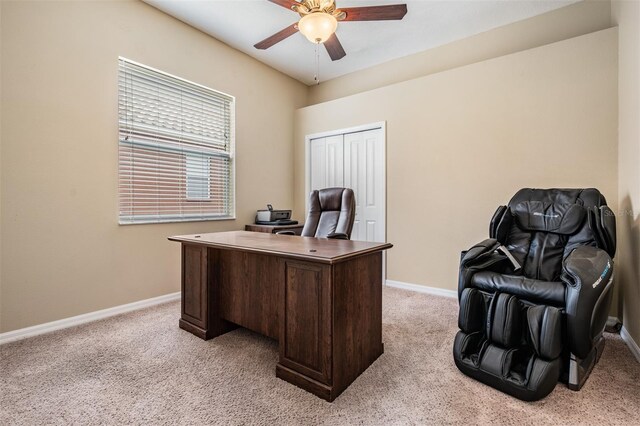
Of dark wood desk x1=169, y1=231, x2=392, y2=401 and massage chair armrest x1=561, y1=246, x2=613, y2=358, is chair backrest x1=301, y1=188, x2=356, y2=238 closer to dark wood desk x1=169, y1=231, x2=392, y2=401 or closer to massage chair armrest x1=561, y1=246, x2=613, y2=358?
dark wood desk x1=169, y1=231, x2=392, y2=401

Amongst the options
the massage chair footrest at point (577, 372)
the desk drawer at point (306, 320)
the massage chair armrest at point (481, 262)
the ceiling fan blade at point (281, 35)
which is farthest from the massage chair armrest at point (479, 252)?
the ceiling fan blade at point (281, 35)

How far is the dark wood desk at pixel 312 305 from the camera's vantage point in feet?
5.14

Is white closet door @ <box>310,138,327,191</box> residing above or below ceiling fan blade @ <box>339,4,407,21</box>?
below

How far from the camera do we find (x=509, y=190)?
2.92 m

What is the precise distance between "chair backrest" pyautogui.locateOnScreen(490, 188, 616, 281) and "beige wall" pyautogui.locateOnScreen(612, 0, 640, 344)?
27cm

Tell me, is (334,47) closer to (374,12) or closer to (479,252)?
(374,12)

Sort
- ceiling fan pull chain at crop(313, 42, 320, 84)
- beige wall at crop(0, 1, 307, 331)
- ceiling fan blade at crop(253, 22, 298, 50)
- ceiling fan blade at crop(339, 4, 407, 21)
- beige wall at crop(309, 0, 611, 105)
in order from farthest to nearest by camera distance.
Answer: ceiling fan pull chain at crop(313, 42, 320, 84) → beige wall at crop(309, 0, 611, 105) → ceiling fan blade at crop(253, 22, 298, 50) → beige wall at crop(0, 1, 307, 331) → ceiling fan blade at crop(339, 4, 407, 21)

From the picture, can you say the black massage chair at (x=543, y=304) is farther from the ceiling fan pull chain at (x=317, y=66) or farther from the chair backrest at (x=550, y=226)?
the ceiling fan pull chain at (x=317, y=66)

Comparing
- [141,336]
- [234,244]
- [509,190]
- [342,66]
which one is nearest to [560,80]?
[509,190]

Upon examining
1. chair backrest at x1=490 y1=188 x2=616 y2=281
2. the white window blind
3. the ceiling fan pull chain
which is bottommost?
chair backrest at x1=490 y1=188 x2=616 y2=281

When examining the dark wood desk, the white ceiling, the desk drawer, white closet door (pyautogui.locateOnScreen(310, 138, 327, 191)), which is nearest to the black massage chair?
the dark wood desk

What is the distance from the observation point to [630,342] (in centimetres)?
208

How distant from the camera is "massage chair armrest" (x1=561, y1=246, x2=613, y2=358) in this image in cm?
152

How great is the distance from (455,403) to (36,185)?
3239 mm
